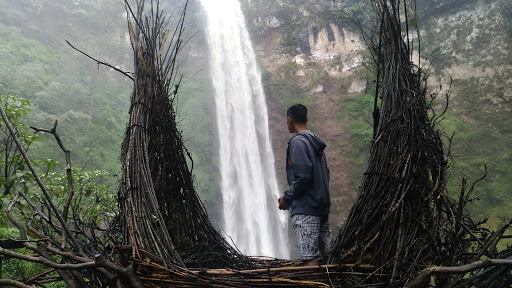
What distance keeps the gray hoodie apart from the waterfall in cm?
1245

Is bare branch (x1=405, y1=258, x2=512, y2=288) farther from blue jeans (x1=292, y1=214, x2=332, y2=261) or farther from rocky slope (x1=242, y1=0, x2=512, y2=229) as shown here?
rocky slope (x1=242, y1=0, x2=512, y2=229)

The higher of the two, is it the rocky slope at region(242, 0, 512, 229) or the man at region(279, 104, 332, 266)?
the rocky slope at region(242, 0, 512, 229)

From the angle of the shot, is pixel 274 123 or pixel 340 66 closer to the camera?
pixel 274 123

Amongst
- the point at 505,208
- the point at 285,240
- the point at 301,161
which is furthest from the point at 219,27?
the point at 301,161

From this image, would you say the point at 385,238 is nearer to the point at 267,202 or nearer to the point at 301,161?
the point at 301,161

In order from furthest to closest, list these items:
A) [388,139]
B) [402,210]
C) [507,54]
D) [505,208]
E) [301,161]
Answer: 1. [507,54]
2. [505,208]
3. [301,161]
4. [388,139]
5. [402,210]

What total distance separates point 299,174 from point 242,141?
1647cm

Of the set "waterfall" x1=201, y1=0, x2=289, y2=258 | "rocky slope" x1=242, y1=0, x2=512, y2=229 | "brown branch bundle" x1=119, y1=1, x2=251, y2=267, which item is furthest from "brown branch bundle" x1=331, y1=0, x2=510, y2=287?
"waterfall" x1=201, y1=0, x2=289, y2=258

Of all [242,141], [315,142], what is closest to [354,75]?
[242,141]

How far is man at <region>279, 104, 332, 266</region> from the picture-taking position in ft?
6.48

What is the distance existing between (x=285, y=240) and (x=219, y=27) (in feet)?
51.2

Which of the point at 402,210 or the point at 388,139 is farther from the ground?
the point at 388,139

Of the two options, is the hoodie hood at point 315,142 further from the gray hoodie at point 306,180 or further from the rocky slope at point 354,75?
the rocky slope at point 354,75

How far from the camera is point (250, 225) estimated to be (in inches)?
594
